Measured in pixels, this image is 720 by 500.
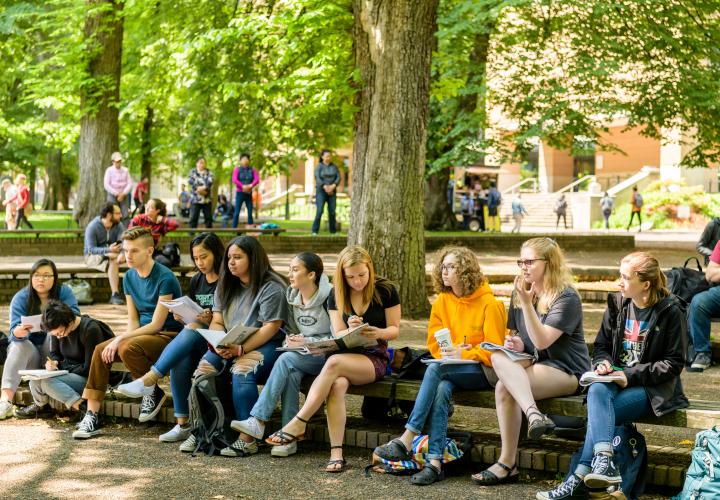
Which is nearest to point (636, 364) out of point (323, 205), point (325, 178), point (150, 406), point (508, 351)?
point (508, 351)

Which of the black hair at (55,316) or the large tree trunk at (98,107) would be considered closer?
the black hair at (55,316)

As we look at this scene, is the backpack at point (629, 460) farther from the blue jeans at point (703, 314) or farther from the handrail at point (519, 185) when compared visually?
the handrail at point (519, 185)

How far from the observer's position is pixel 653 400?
5.60m

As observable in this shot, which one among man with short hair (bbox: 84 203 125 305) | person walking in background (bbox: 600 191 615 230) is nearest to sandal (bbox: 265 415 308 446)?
man with short hair (bbox: 84 203 125 305)

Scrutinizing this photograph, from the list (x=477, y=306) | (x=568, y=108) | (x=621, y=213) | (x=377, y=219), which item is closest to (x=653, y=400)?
(x=477, y=306)

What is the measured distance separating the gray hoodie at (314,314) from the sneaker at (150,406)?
1.21 m

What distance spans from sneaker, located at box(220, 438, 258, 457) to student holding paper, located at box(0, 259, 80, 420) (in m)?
1.93

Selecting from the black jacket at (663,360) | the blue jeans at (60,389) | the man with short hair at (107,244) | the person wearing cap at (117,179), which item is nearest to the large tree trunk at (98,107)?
the person wearing cap at (117,179)

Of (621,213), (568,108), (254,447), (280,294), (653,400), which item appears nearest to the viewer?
(653,400)

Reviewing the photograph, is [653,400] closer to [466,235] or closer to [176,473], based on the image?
[176,473]

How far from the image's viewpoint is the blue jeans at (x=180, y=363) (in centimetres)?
711

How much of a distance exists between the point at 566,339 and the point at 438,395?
805 mm

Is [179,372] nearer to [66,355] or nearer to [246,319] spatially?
[246,319]

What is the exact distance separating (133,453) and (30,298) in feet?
6.13
